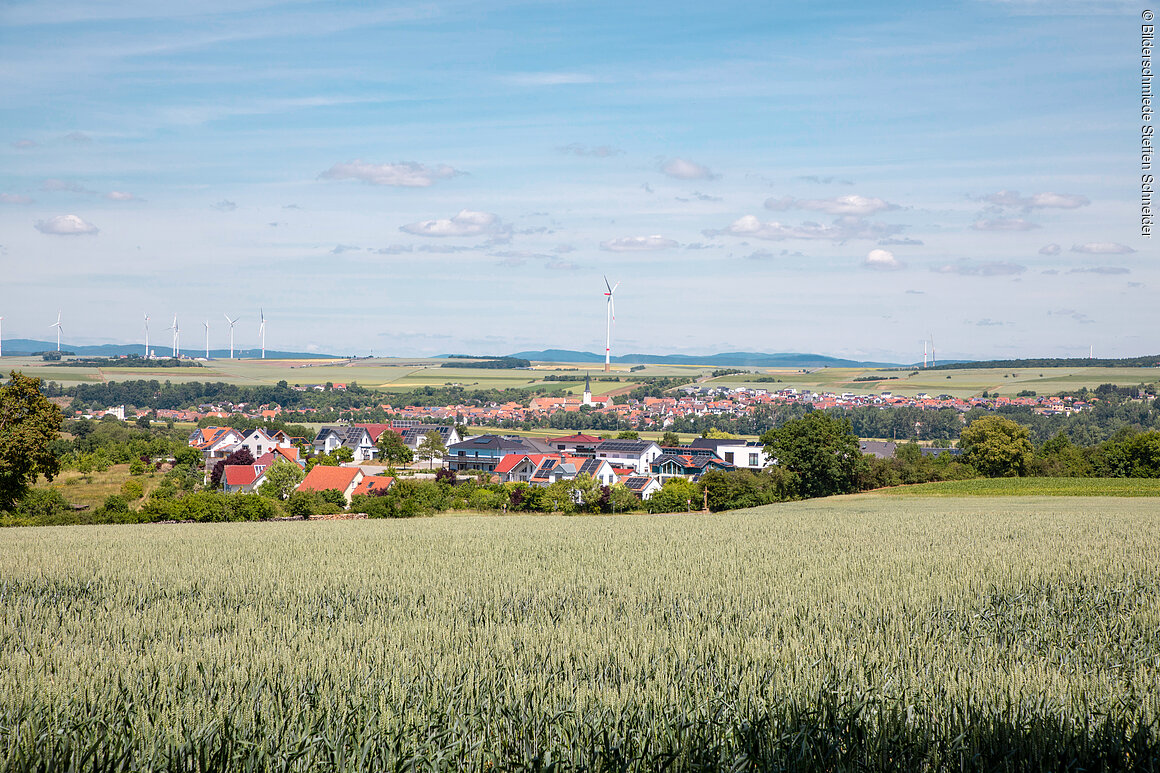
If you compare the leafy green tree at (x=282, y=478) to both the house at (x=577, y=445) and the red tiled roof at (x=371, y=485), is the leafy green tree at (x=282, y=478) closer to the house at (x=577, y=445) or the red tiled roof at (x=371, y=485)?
the red tiled roof at (x=371, y=485)

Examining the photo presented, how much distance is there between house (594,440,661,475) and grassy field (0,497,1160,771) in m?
92.7

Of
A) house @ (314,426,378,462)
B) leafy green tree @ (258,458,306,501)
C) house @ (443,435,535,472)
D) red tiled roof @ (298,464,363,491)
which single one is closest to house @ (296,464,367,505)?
red tiled roof @ (298,464,363,491)

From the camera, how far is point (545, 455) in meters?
102

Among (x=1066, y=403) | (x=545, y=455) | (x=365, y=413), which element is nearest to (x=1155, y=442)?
(x=545, y=455)

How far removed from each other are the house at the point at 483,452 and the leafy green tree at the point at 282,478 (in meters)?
39.0

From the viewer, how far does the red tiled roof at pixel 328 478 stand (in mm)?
68500

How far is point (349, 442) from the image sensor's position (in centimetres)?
12106

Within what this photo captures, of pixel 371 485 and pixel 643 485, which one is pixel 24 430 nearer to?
pixel 371 485

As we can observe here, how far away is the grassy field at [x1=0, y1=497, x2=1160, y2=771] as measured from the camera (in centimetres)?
611

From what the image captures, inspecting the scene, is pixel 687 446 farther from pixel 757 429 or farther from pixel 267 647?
pixel 267 647

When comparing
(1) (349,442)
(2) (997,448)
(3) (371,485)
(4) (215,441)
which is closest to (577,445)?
(1) (349,442)

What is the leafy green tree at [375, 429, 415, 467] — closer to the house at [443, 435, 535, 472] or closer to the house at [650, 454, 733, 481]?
the house at [443, 435, 535, 472]

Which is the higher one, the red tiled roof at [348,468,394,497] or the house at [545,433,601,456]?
the red tiled roof at [348,468,394,497]

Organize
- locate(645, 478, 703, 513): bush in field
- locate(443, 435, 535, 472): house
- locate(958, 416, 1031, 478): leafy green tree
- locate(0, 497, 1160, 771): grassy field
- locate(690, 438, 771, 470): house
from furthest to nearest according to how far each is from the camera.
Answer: locate(690, 438, 771, 470): house
locate(443, 435, 535, 472): house
locate(958, 416, 1031, 478): leafy green tree
locate(645, 478, 703, 513): bush in field
locate(0, 497, 1160, 771): grassy field
